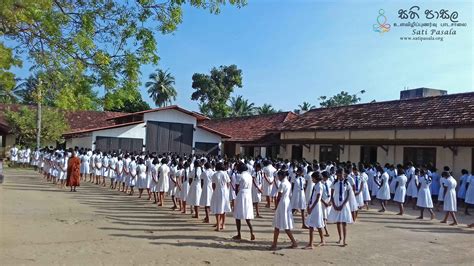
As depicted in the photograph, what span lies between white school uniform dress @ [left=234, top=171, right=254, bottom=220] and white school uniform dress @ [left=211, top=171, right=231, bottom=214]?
0.99 m

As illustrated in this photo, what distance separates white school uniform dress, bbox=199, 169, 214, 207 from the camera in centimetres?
1195

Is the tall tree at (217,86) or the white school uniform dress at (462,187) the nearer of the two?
the white school uniform dress at (462,187)

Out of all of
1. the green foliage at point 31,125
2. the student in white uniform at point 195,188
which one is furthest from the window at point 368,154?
the green foliage at point 31,125

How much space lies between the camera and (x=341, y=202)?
983 cm

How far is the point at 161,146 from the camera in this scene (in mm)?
30609

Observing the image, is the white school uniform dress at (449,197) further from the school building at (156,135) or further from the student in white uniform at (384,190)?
the school building at (156,135)

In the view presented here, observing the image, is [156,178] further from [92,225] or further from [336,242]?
[336,242]

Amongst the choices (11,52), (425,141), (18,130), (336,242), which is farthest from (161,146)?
(11,52)

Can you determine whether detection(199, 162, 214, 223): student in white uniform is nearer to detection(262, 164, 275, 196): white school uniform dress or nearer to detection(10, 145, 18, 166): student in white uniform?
detection(262, 164, 275, 196): white school uniform dress

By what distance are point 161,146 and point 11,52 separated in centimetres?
2370

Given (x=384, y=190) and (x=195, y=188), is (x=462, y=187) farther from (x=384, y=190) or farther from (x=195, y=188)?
(x=195, y=188)

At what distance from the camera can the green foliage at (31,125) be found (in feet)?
101

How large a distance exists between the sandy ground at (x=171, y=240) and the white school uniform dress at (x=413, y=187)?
Result: 7.58 feet

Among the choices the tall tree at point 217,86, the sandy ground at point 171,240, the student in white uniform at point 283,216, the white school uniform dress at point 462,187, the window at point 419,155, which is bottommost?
the sandy ground at point 171,240
